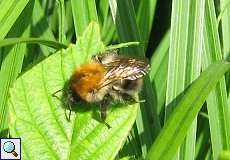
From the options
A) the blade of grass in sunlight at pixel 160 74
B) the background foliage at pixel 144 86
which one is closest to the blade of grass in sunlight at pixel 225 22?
the background foliage at pixel 144 86

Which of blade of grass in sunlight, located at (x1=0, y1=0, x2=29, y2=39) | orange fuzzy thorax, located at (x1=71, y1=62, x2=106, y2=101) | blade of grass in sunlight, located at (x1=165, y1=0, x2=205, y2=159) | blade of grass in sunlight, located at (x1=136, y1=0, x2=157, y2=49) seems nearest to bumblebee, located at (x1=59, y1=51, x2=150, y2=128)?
orange fuzzy thorax, located at (x1=71, y1=62, x2=106, y2=101)

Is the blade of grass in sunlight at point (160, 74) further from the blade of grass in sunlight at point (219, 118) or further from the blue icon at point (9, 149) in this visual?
the blue icon at point (9, 149)

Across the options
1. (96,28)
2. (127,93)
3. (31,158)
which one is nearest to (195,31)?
(127,93)

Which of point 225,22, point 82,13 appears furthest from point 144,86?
point 225,22

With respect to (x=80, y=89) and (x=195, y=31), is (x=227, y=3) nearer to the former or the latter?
(x=195, y=31)

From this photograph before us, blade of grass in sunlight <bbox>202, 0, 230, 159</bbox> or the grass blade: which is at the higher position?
the grass blade

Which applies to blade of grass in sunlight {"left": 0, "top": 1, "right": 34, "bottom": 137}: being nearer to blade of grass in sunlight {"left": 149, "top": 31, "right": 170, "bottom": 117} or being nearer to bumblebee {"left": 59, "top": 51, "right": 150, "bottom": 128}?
bumblebee {"left": 59, "top": 51, "right": 150, "bottom": 128}
